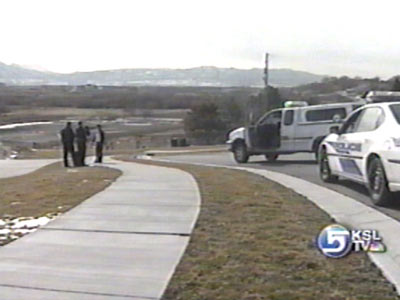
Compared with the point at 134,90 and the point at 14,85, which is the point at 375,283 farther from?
the point at 14,85

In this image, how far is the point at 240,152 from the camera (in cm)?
2088

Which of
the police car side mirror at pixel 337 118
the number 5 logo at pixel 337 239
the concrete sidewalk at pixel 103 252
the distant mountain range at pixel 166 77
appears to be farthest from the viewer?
the distant mountain range at pixel 166 77

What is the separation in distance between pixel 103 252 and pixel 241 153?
15.0 meters

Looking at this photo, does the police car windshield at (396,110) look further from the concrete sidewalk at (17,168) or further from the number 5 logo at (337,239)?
the concrete sidewalk at (17,168)

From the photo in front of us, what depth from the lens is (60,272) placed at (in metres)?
5.32


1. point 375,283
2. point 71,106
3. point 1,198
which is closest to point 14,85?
point 71,106

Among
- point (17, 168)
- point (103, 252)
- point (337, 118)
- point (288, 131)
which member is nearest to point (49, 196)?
point (103, 252)

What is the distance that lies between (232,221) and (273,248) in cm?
152

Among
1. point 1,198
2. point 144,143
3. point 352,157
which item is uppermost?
point 352,157

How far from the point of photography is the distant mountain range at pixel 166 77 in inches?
2997

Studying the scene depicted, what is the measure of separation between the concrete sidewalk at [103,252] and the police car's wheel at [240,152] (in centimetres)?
1131

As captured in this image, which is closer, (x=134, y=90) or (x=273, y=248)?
(x=273, y=248)

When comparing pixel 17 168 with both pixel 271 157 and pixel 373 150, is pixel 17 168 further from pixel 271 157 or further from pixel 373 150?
pixel 373 150

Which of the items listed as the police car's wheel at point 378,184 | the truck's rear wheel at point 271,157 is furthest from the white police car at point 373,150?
the truck's rear wheel at point 271,157
